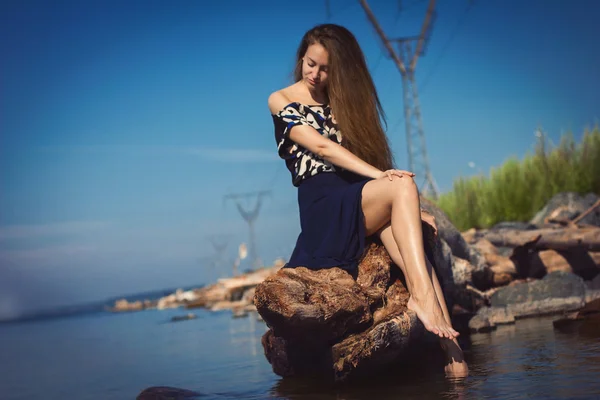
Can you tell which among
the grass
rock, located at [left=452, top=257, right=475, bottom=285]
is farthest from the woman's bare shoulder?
the grass

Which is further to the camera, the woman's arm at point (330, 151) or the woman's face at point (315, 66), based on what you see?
the woman's face at point (315, 66)

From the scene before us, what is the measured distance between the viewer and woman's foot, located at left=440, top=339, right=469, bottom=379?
392cm

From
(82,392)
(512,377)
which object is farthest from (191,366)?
(512,377)

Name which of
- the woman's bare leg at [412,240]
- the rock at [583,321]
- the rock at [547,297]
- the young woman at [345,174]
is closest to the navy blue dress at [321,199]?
the young woman at [345,174]

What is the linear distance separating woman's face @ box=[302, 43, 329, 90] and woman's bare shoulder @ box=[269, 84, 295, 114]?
144 mm

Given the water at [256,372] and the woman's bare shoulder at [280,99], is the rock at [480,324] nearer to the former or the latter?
the water at [256,372]

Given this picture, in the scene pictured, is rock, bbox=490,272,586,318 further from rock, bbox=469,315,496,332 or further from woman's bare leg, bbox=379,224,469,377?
woman's bare leg, bbox=379,224,469,377

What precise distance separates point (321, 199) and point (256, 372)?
153cm

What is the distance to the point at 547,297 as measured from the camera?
6359 millimetres

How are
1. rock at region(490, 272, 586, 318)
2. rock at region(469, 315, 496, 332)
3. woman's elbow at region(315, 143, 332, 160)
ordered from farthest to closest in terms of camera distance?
rock at region(490, 272, 586, 318) → rock at region(469, 315, 496, 332) → woman's elbow at region(315, 143, 332, 160)

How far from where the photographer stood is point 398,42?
1758cm

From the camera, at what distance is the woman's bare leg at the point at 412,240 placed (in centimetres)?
397

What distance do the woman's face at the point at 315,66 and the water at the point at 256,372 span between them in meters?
1.88

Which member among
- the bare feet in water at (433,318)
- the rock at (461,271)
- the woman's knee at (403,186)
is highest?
the woman's knee at (403,186)
